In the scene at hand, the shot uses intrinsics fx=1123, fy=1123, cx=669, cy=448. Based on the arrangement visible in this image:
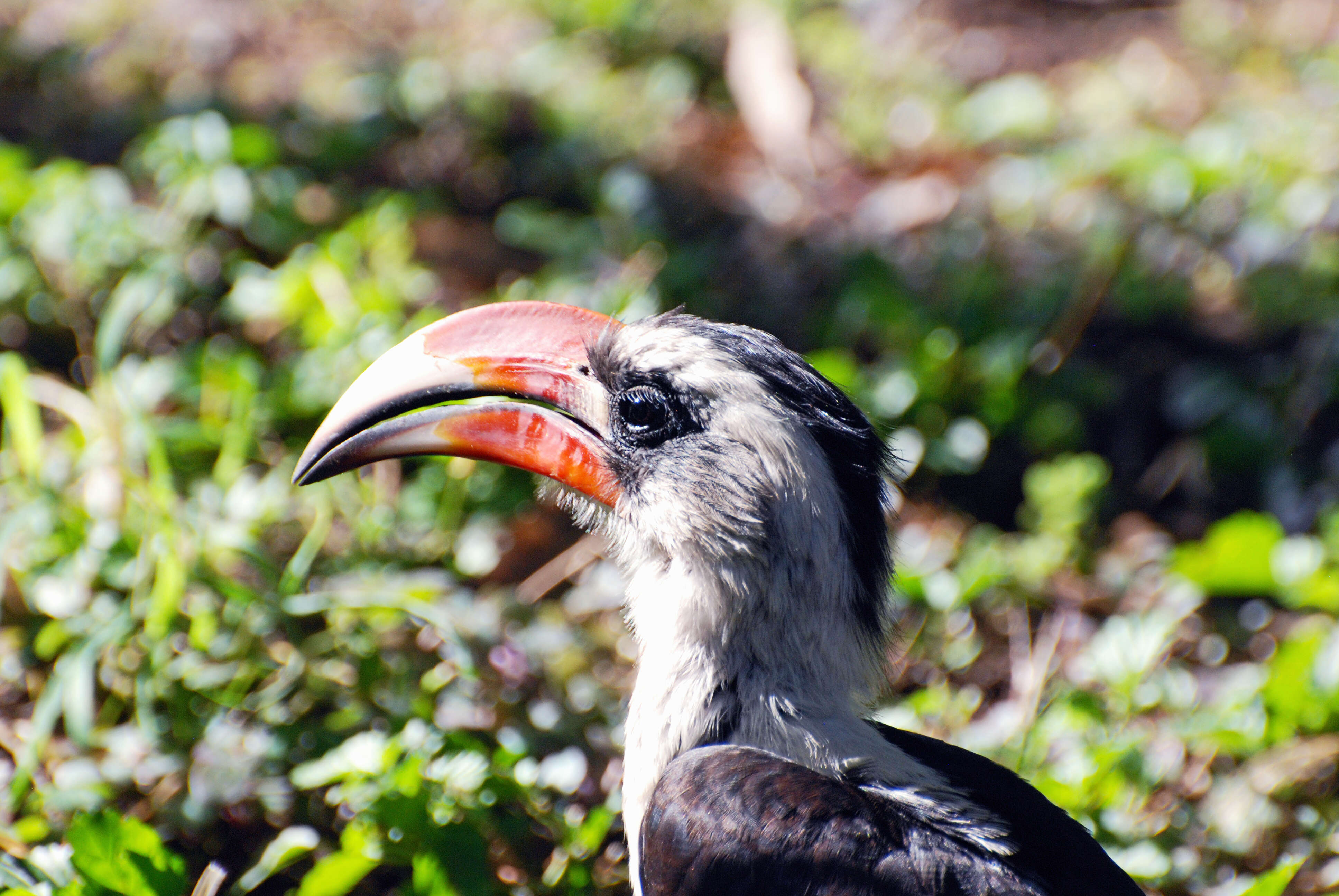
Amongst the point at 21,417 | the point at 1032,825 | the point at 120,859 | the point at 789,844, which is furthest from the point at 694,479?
the point at 21,417

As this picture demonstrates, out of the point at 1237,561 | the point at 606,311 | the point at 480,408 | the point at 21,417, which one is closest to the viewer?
the point at 480,408

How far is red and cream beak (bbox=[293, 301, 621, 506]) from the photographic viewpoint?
7.36ft

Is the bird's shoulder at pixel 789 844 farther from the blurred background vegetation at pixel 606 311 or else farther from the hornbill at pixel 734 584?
the blurred background vegetation at pixel 606 311

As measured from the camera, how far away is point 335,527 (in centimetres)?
329

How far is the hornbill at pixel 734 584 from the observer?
1.82 m

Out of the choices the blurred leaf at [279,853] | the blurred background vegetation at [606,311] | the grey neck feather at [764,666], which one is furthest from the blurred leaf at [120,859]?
the grey neck feather at [764,666]

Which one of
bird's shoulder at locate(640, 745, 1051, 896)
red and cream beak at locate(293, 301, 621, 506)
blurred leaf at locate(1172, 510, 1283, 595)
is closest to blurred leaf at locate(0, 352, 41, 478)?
red and cream beak at locate(293, 301, 621, 506)

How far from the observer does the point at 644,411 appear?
2236mm

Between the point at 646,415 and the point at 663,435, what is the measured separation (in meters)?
0.05

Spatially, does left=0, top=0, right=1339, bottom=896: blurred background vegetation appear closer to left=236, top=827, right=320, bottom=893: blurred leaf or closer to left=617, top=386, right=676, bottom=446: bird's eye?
left=236, top=827, right=320, bottom=893: blurred leaf

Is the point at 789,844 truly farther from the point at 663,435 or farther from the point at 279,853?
the point at 279,853

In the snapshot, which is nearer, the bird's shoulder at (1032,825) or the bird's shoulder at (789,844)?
the bird's shoulder at (789,844)

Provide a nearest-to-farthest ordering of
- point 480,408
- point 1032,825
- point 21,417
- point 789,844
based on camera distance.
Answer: point 789,844 < point 1032,825 < point 480,408 < point 21,417

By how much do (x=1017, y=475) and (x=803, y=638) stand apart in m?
2.00
